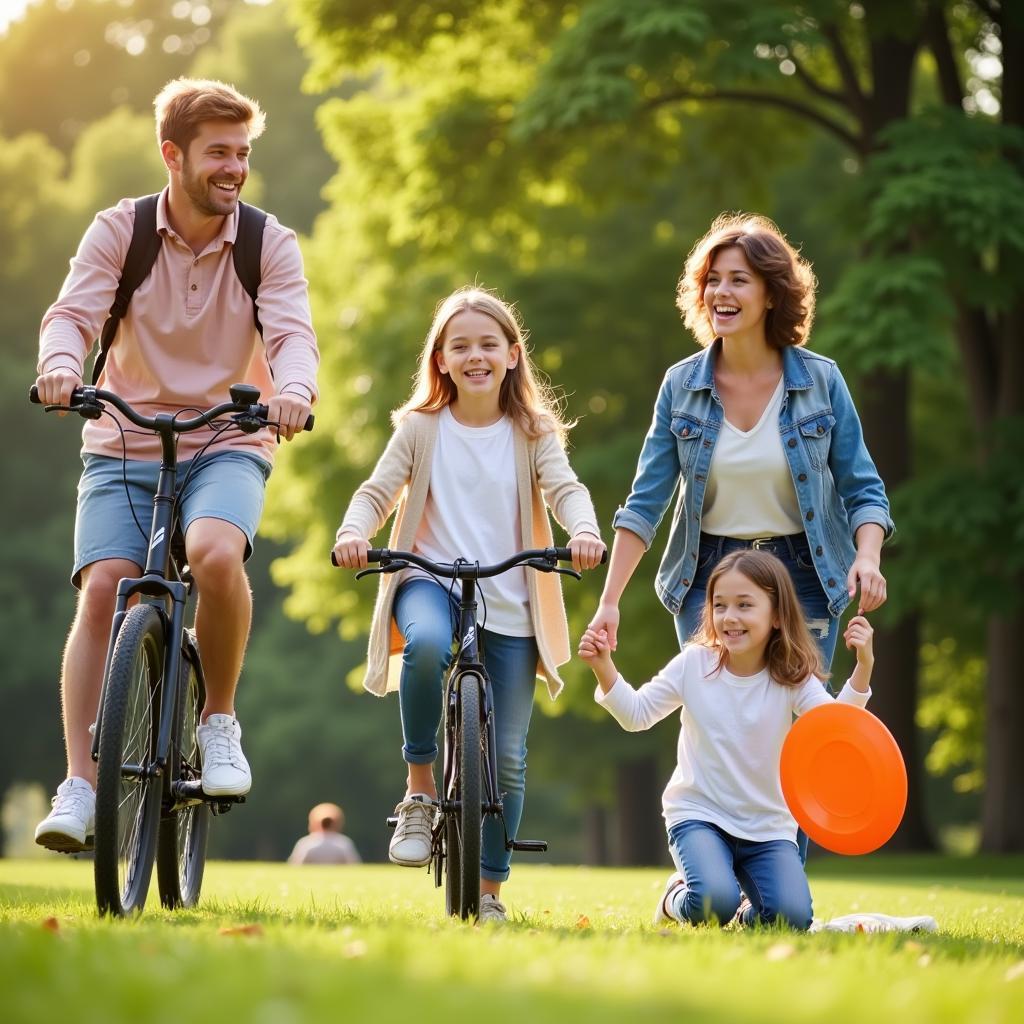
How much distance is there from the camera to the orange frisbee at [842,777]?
5520mm

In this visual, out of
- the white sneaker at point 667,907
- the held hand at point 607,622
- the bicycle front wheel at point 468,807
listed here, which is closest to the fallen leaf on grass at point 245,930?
the bicycle front wheel at point 468,807

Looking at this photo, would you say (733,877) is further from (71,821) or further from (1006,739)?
(1006,739)

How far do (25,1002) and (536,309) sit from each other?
1681 centimetres

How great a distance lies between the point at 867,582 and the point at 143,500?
7.78 ft

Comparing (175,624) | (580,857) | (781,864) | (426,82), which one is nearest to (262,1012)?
(175,624)

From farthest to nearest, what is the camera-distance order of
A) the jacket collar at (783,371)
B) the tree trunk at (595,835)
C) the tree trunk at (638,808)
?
the tree trunk at (595,835), the tree trunk at (638,808), the jacket collar at (783,371)

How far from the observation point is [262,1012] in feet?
9.29

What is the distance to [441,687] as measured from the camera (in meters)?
5.55

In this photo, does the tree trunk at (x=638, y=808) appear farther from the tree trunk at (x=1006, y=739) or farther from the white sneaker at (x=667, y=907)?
the white sneaker at (x=667, y=907)

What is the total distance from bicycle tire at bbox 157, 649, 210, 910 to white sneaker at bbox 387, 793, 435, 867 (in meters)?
0.66

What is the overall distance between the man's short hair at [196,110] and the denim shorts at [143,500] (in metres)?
1.07

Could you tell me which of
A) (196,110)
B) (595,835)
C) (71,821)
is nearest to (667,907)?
(71,821)

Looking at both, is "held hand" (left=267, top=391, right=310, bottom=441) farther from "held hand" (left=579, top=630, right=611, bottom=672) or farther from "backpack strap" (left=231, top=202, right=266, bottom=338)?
"held hand" (left=579, top=630, right=611, bottom=672)

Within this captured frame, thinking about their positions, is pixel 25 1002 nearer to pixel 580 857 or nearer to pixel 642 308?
pixel 642 308
